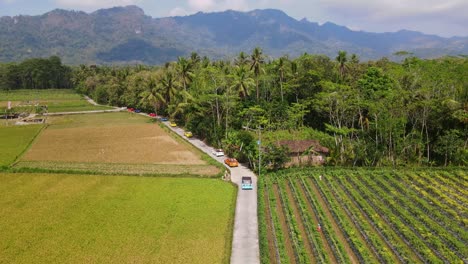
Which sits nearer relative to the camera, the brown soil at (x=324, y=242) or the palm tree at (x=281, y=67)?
the brown soil at (x=324, y=242)

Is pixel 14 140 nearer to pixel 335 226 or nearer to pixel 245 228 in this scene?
pixel 245 228

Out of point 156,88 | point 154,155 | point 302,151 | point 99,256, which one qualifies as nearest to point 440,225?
point 302,151

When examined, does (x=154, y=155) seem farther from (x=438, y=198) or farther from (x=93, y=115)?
(x=93, y=115)

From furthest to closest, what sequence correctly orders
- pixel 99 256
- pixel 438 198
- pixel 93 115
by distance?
pixel 93 115
pixel 438 198
pixel 99 256

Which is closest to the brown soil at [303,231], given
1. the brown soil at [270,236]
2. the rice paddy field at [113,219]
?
the brown soil at [270,236]

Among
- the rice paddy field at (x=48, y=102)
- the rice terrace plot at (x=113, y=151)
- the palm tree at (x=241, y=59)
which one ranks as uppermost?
the palm tree at (x=241, y=59)

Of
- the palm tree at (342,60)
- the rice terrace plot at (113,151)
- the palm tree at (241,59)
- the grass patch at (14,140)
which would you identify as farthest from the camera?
the palm tree at (241,59)

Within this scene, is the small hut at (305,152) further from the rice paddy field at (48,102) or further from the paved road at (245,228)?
the rice paddy field at (48,102)

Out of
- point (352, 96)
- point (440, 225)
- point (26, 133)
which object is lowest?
point (440, 225)
